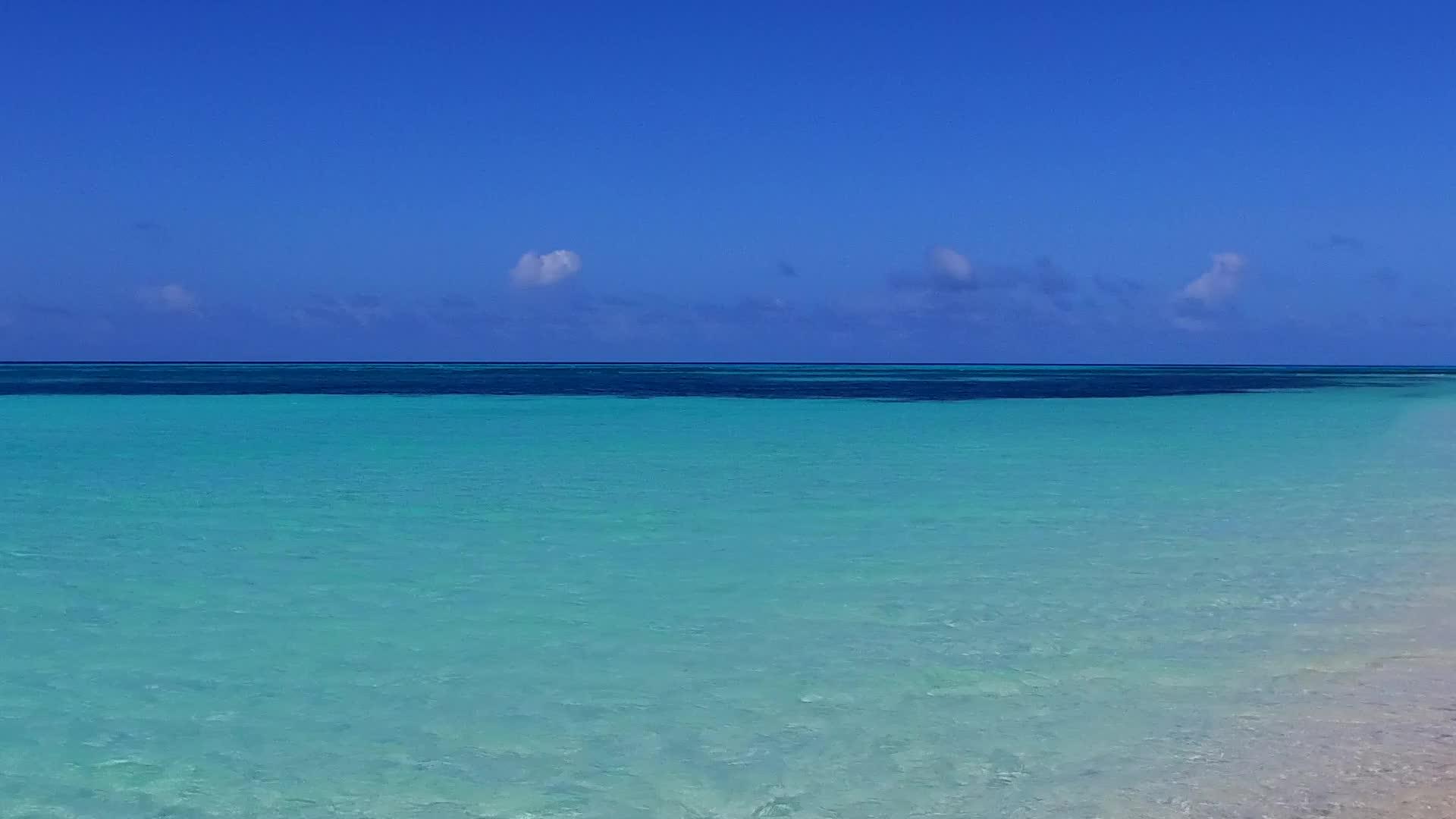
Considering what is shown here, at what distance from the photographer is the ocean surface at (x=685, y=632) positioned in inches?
151

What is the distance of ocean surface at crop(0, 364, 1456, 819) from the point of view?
12.6ft

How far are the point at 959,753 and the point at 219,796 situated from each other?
2.42 metres

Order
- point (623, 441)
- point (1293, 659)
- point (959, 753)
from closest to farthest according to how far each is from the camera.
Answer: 1. point (959, 753)
2. point (1293, 659)
3. point (623, 441)

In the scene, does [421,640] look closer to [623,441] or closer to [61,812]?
[61,812]

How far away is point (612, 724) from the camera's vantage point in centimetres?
436

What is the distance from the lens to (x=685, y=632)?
5.75 meters

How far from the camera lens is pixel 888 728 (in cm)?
429

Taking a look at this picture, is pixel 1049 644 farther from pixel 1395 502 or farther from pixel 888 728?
pixel 1395 502

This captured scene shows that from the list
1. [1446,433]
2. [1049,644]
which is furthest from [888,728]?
[1446,433]

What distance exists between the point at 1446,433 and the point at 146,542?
2031 centimetres

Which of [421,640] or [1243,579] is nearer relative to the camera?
[421,640]

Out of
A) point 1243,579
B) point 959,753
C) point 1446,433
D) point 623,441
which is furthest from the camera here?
point 1446,433

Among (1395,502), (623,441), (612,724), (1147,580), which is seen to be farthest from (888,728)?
(623,441)

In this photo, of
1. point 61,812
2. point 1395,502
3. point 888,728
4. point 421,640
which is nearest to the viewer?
point 61,812
